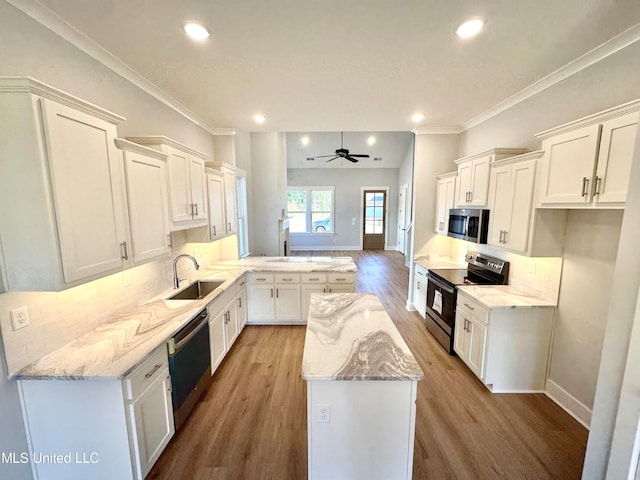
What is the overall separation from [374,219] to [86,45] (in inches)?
354

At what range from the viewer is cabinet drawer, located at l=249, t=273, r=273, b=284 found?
3698 millimetres

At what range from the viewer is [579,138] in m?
1.89

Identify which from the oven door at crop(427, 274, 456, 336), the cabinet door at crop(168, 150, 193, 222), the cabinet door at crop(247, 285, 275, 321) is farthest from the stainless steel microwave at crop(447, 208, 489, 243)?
the cabinet door at crop(168, 150, 193, 222)

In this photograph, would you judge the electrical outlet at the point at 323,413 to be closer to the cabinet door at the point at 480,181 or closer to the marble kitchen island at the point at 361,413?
the marble kitchen island at the point at 361,413

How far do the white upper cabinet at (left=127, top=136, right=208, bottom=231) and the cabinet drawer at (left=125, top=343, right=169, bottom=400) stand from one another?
1071 millimetres

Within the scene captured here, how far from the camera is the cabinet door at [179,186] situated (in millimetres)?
2350

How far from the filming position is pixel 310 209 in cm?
993

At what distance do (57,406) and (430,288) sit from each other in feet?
12.1

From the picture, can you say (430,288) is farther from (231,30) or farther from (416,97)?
(231,30)

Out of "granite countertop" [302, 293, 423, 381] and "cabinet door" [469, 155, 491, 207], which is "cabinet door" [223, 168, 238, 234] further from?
"cabinet door" [469, 155, 491, 207]

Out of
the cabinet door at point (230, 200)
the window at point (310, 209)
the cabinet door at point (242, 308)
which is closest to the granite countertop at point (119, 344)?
the cabinet door at point (242, 308)

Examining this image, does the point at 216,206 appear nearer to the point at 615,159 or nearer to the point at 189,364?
the point at 189,364

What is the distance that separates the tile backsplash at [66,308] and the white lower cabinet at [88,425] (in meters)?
0.19

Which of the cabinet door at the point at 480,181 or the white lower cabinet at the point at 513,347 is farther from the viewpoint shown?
the cabinet door at the point at 480,181
